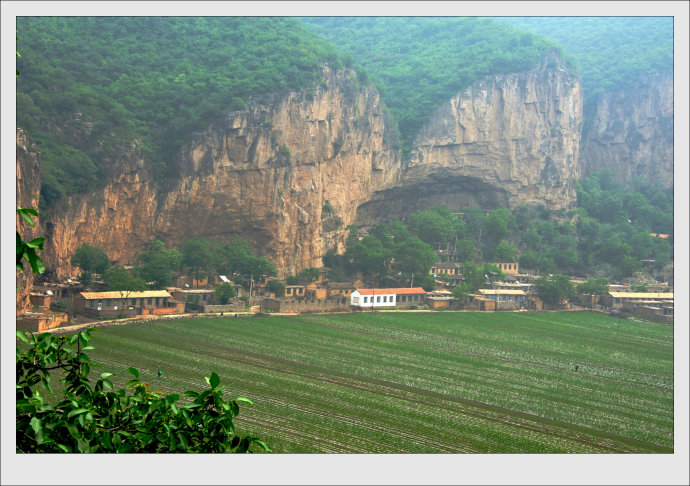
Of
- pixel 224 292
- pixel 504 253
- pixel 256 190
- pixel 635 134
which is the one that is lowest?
pixel 224 292

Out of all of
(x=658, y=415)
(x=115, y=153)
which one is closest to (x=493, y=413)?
(x=658, y=415)

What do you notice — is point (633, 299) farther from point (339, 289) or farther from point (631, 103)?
point (631, 103)

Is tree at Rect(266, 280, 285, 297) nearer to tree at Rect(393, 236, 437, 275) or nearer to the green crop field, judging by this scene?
the green crop field

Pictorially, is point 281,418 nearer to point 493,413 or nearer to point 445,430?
point 445,430

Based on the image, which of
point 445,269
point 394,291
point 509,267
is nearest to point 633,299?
point 509,267

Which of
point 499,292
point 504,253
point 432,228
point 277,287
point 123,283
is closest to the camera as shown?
point 123,283

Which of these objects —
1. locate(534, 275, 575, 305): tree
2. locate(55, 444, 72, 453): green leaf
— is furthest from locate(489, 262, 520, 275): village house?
locate(55, 444, 72, 453): green leaf
